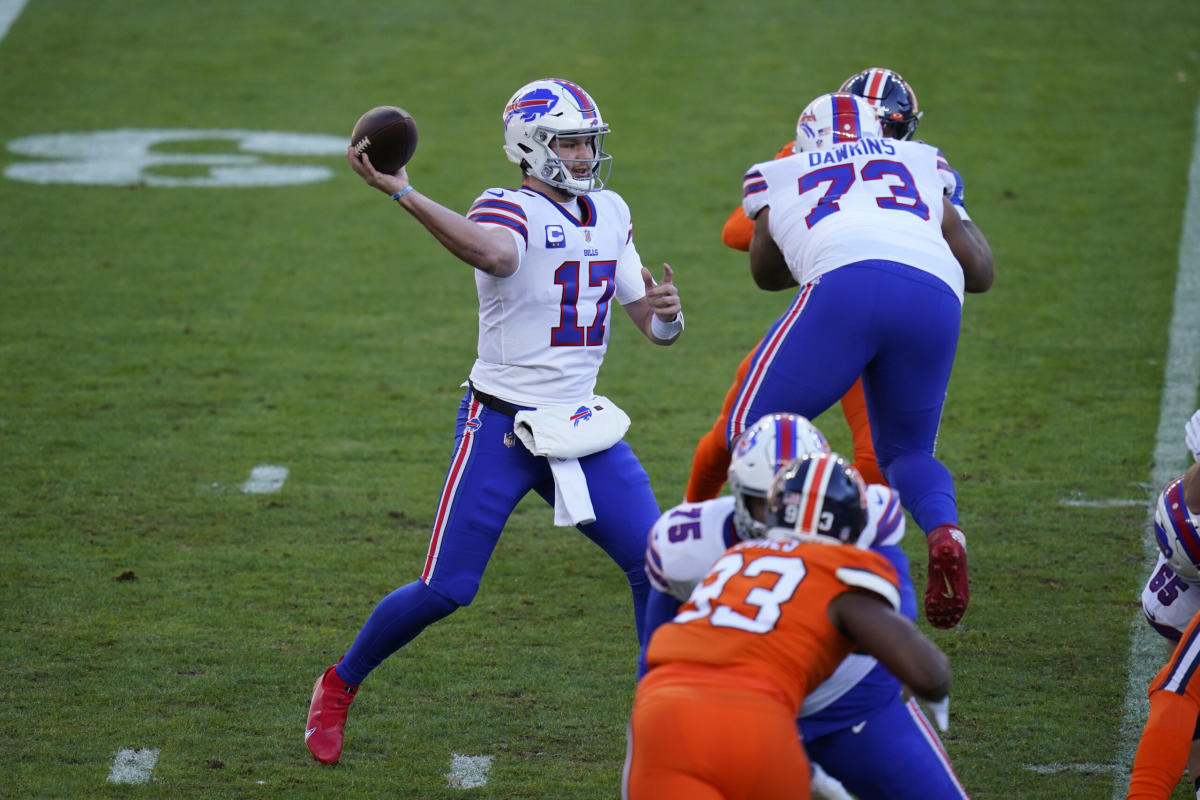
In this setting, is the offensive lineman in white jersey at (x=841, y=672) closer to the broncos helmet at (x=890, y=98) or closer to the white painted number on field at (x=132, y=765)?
the white painted number on field at (x=132, y=765)

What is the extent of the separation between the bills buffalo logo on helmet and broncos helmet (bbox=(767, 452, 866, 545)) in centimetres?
165

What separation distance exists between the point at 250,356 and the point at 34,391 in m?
1.11

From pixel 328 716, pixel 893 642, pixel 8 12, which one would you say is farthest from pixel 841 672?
pixel 8 12

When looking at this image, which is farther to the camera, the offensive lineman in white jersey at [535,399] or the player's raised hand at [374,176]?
the offensive lineman in white jersey at [535,399]

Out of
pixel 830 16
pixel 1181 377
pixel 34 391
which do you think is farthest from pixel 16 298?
pixel 830 16

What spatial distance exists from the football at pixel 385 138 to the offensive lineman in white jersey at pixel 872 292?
39.1 inches

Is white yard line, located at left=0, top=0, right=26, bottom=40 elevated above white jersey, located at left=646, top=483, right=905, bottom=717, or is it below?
below

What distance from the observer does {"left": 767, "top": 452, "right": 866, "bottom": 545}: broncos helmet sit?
302 centimetres

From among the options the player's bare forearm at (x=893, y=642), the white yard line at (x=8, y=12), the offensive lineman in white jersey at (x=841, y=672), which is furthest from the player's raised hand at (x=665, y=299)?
the white yard line at (x=8, y=12)

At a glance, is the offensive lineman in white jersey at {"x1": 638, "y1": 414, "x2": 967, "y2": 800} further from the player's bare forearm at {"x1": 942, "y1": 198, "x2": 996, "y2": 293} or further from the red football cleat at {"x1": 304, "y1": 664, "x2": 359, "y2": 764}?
the player's bare forearm at {"x1": 942, "y1": 198, "x2": 996, "y2": 293}

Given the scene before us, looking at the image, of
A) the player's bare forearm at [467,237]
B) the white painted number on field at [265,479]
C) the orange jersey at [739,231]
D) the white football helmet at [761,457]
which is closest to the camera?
the white football helmet at [761,457]

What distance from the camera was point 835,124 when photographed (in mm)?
4422

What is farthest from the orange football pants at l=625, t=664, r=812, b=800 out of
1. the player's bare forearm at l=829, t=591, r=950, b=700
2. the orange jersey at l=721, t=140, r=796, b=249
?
the orange jersey at l=721, t=140, r=796, b=249

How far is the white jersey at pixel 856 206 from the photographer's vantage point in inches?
165
